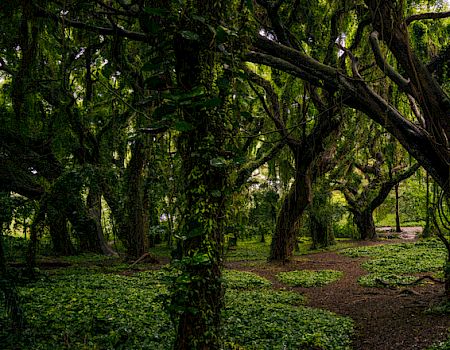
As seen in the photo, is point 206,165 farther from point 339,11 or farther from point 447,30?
point 447,30

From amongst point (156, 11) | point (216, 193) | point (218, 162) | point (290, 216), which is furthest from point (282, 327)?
point (290, 216)

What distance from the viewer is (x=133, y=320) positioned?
439cm

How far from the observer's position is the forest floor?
172 inches

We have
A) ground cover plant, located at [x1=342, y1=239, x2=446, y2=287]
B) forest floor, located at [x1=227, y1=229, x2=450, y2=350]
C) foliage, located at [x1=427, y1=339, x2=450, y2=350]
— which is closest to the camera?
foliage, located at [x1=427, y1=339, x2=450, y2=350]

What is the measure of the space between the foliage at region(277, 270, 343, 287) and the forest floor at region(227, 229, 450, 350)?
0.63 ft

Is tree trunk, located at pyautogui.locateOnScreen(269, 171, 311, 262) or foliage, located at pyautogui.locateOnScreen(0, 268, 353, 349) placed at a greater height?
tree trunk, located at pyautogui.locateOnScreen(269, 171, 311, 262)

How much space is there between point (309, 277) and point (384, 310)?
3349mm

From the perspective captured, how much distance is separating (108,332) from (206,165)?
7.98 feet

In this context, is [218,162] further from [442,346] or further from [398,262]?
[398,262]

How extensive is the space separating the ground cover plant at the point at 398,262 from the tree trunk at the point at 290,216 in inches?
82.7

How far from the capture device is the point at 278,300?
6625mm

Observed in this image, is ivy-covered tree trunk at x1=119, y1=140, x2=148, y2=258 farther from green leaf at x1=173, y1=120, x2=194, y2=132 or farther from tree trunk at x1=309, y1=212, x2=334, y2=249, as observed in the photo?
tree trunk at x1=309, y1=212, x2=334, y2=249

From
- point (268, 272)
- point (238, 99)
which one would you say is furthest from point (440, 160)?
point (268, 272)

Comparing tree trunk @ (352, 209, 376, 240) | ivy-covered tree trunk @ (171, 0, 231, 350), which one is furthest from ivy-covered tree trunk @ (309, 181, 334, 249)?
ivy-covered tree trunk @ (171, 0, 231, 350)
